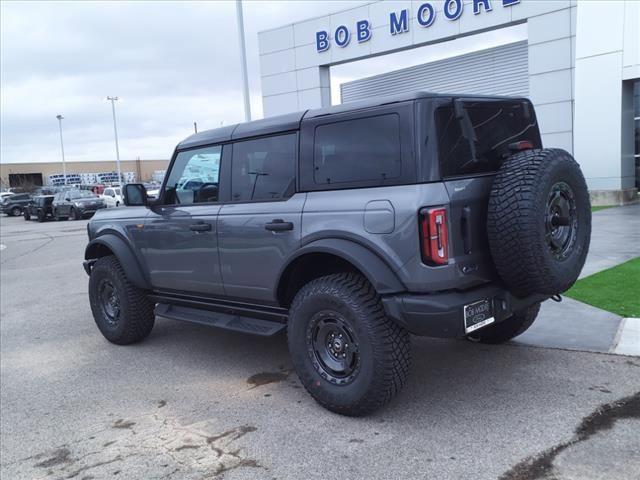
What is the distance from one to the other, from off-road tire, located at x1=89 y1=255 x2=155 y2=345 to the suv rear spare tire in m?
3.69

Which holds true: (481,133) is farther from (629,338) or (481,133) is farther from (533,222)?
(629,338)

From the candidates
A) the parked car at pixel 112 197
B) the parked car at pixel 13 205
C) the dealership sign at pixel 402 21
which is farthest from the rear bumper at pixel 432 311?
the parked car at pixel 13 205

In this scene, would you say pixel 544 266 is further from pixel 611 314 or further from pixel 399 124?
pixel 611 314

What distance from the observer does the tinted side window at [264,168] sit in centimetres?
433

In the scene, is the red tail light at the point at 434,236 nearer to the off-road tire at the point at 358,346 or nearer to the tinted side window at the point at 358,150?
the tinted side window at the point at 358,150

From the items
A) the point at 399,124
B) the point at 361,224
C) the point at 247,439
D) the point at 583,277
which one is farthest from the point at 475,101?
the point at 583,277

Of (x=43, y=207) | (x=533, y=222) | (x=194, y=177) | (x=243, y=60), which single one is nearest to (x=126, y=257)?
(x=194, y=177)

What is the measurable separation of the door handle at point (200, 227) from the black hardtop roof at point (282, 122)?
2.43ft

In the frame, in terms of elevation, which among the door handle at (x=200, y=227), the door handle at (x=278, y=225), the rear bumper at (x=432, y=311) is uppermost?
the door handle at (x=278, y=225)

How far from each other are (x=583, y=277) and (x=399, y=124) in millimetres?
4743

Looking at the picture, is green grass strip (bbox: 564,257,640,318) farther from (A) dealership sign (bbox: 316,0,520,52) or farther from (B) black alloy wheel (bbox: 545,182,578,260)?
(A) dealership sign (bbox: 316,0,520,52)

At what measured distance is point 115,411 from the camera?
4.26 metres

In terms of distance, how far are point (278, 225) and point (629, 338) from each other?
10.6 ft

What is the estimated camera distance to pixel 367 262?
3.60 meters
